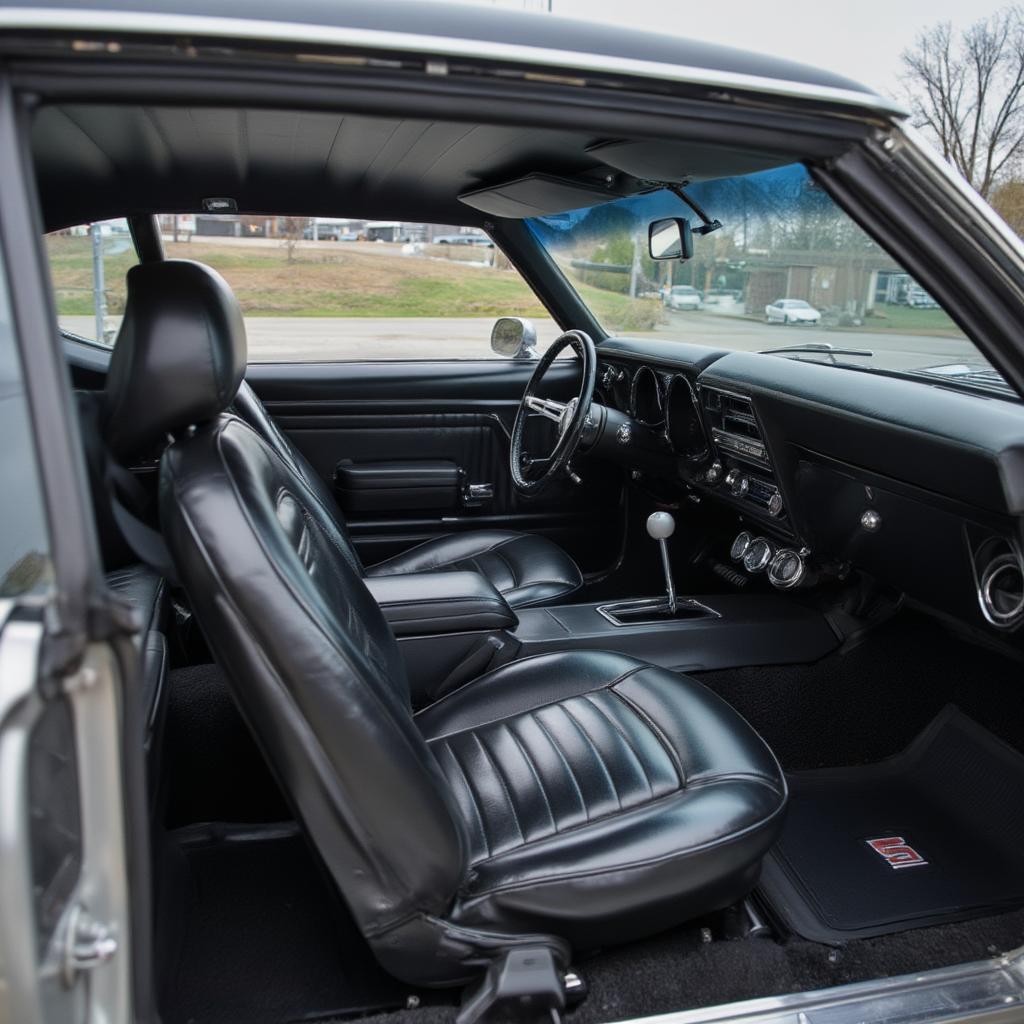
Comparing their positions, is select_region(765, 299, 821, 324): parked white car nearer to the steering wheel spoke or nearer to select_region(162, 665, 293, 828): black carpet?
the steering wheel spoke

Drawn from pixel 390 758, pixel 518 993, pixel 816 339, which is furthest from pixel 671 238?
pixel 518 993

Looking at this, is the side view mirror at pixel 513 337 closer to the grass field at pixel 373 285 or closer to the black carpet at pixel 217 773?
the grass field at pixel 373 285

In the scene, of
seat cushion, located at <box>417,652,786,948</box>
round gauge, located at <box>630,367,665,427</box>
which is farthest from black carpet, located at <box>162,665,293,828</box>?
round gauge, located at <box>630,367,665,427</box>

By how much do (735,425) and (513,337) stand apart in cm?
118

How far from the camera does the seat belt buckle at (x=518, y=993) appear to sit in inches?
47.8

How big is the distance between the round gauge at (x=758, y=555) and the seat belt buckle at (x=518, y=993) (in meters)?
1.57

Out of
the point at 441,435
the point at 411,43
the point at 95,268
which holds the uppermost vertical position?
the point at 411,43

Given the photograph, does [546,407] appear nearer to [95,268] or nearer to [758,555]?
[758,555]

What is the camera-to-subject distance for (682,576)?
321 centimetres

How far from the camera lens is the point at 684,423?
2852 millimetres

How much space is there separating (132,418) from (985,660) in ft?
6.82

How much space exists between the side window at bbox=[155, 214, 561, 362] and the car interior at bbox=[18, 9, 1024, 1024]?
3.5 inches

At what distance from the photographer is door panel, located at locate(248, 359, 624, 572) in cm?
328

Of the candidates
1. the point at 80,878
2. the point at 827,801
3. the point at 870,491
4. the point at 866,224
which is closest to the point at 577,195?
the point at 870,491
